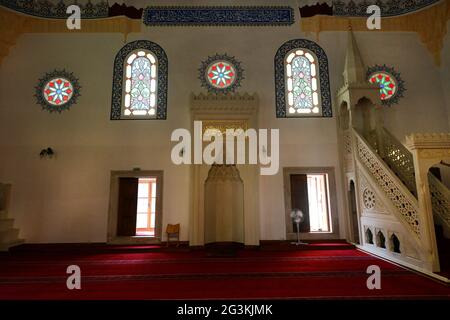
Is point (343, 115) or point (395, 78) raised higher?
point (395, 78)

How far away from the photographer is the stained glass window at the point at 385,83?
17.2 ft

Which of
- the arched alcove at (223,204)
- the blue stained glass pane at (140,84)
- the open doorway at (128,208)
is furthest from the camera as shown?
the blue stained glass pane at (140,84)

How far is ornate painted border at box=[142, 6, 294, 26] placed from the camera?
5.52 meters

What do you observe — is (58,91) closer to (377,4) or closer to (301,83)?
(301,83)

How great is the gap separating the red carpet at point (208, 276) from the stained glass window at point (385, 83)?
331 cm

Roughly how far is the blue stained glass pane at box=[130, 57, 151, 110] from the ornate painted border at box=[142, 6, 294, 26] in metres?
0.94

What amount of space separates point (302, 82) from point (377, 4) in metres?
2.55

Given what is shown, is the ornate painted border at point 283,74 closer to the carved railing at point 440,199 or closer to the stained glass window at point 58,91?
the carved railing at point 440,199

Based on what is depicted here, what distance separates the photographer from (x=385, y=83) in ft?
17.4

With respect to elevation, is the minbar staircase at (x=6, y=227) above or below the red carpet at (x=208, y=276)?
above

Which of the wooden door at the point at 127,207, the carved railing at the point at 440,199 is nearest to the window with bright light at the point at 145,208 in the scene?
the wooden door at the point at 127,207

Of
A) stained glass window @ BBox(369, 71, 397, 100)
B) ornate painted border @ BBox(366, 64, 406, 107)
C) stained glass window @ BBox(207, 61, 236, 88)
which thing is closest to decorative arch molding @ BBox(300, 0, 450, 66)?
ornate painted border @ BBox(366, 64, 406, 107)

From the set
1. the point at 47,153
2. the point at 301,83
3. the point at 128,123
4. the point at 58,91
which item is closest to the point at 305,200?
the point at 301,83

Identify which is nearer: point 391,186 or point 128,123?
point 391,186
